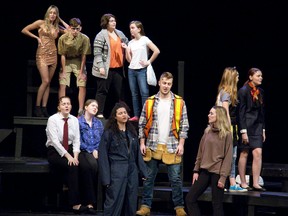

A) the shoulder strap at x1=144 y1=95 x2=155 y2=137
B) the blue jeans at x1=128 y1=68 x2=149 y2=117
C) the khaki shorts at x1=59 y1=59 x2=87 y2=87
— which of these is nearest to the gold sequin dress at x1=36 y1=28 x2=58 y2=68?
the khaki shorts at x1=59 y1=59 x2=87 y2=87

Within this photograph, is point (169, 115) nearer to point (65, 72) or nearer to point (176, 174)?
point (176, 174)

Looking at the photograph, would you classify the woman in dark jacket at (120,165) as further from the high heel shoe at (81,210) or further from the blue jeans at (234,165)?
the blue jeans at (234,165)

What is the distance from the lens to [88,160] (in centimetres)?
1051

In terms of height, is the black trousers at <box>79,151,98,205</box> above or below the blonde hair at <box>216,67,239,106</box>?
below

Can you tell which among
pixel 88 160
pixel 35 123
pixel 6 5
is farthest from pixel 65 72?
pixel 6 5

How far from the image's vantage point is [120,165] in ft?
31.1

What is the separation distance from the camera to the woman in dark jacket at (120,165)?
9438 millimetres

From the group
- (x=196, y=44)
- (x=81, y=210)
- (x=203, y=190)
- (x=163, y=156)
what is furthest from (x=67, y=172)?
(x=196, y=44)

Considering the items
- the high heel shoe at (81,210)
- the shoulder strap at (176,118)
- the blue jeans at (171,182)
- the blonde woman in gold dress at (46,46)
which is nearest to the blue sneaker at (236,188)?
the blue jeans at (171,182)

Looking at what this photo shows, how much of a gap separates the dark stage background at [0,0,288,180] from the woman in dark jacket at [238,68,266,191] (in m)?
2.47

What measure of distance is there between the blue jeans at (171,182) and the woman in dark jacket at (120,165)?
1.47 feet

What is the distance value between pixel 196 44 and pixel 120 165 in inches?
164

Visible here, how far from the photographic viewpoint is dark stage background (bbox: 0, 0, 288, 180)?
1294 centimetres

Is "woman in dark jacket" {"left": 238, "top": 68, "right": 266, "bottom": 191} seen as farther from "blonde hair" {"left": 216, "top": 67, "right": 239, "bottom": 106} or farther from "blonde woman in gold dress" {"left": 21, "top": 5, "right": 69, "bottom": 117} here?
"blonde woman in gold dress" {"left": 21, "top": 5, "right": 69, "bottom": 117}
